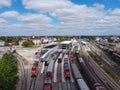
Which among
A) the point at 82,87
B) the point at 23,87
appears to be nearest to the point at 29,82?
the point at 23,87

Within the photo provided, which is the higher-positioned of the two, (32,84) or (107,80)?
(32,84)

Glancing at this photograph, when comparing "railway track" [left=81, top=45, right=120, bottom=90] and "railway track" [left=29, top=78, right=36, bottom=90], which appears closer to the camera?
"railway track" [left=29, top=78, right=36, bottom=90]

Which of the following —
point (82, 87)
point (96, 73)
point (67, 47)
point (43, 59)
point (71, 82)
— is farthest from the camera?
point (67, 47)

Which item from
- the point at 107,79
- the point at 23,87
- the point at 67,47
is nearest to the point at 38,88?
the point at 23,87

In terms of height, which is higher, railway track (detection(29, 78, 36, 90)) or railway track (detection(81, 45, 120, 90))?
railway track (detection(29, 78, 36, 90))

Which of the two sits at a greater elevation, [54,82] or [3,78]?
[3,78]

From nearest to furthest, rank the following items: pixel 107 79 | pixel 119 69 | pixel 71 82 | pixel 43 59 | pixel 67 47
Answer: pixel 71 82 → pixel 107 79 → pixel 119 69 → pixel 43 59 → pixel 67 47

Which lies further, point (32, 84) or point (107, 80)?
point (107, 80)

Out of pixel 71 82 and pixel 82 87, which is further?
pixel 71 82

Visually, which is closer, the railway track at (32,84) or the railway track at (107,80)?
the railway track at (32,84)

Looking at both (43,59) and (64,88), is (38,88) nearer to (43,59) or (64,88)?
(64,88)

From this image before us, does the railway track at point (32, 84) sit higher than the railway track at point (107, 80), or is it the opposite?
the railway track at point (32, 84)
